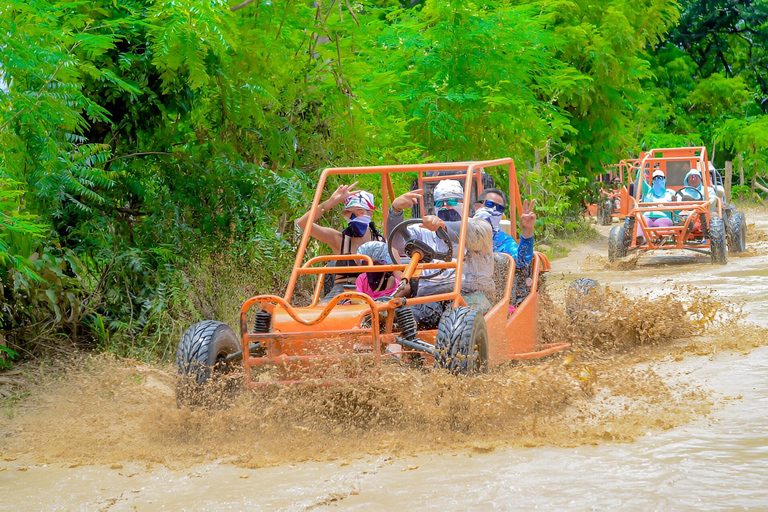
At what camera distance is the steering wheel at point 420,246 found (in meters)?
5.89

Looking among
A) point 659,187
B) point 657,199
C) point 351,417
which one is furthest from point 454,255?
point 659,187

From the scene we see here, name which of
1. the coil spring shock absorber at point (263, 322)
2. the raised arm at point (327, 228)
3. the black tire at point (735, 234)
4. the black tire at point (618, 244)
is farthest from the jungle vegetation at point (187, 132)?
the black tire at point (735, 234)

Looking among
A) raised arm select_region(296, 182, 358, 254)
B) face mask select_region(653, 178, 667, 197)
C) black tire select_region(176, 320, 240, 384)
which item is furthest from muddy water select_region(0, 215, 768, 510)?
face mask select_region(653, 178, 667, 197)

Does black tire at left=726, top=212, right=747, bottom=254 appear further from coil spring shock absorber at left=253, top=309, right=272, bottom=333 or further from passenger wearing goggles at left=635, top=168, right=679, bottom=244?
coil spring shock absorber at left=253, top=309, right=272, bottom=333

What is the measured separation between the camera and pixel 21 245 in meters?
6.01

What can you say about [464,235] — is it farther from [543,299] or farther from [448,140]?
[448,140]

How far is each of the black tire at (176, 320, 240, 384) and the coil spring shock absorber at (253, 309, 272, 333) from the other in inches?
7.7

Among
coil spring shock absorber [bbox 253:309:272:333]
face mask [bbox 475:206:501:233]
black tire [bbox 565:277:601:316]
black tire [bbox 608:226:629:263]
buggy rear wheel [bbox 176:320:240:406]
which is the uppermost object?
face mask [bbox 475:206:501:233]

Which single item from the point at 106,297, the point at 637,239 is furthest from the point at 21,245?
the point at 637,239

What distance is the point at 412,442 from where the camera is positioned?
4809 millimetres

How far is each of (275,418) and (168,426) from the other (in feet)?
1.94

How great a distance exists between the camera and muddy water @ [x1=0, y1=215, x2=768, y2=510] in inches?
159

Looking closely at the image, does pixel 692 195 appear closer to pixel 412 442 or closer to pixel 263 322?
pixel 263 322

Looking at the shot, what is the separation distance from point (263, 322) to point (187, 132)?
10.2ft
